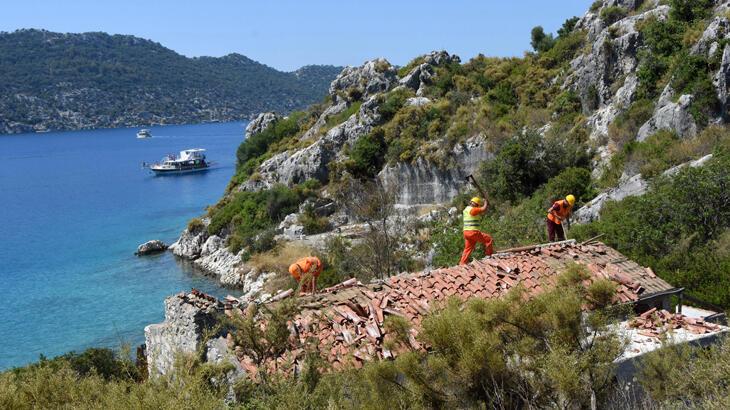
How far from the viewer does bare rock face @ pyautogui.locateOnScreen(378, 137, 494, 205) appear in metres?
35.2

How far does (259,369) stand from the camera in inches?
308

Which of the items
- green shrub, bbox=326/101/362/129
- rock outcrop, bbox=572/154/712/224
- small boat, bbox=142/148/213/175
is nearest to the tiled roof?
rock outcrop, bbox=572/154/712/224

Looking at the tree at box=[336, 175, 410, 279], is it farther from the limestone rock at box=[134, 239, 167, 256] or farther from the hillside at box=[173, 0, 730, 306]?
the limestone rock at box=[134, 239, 167, 256]

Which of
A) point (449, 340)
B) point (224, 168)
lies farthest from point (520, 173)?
point (224, 168)

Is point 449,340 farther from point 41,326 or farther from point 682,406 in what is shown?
point 41,326

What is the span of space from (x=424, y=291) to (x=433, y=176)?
2571 cm

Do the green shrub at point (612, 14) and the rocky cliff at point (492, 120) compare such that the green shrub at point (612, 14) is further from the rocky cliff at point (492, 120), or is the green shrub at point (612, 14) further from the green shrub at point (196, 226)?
the green shrub at point (196, 226)

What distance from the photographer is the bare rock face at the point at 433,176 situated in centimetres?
3525

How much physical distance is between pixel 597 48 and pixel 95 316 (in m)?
28.3

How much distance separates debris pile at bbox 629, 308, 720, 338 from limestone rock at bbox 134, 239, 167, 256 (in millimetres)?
38229

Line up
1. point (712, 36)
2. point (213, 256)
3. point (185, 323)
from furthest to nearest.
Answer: point (213, 256)
point (712, 36)
point (185, 323)

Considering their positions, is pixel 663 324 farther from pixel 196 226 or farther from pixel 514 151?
pixel 196 226

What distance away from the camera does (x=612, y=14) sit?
34.9m

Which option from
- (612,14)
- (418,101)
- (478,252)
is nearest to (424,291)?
(478,252)
